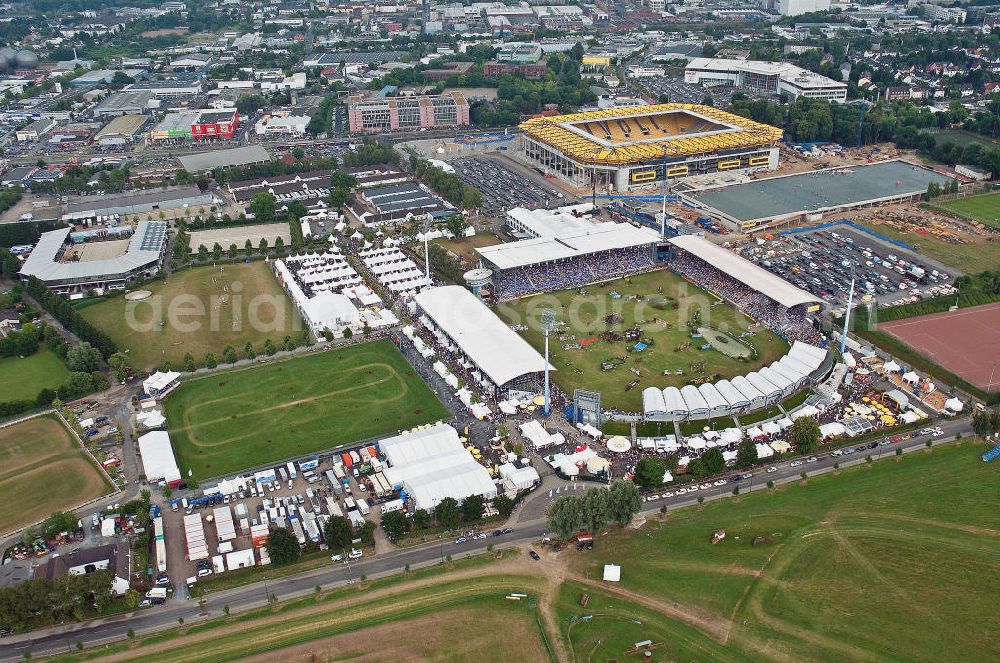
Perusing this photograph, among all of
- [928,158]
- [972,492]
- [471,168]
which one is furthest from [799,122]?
[972,492]

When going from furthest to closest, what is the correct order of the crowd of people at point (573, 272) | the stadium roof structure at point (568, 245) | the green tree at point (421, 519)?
the stadium roof structure at point (568, 245) < the crowd of people at point (573, 272) < the green tree at point (421, 519)

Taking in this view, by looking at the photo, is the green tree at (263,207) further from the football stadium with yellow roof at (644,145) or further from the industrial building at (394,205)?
the football stadium with yellow roof at (644,145)

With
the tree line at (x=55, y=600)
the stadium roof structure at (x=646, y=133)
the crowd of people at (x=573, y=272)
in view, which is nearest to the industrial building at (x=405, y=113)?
the stadium roof structure at (x=646, y=133)

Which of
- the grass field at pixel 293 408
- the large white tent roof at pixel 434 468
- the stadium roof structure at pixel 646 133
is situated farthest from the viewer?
the stadium roof structure at pixel 646 133

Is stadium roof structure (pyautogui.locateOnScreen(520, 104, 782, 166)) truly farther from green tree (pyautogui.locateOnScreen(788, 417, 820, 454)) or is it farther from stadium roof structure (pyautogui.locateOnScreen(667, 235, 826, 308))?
green tree (pyautogui.locateOnScreen(788, 417, 820, 454))

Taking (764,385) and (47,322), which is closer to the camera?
(764,385)

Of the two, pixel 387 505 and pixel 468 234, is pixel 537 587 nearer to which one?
pixel 387 505
